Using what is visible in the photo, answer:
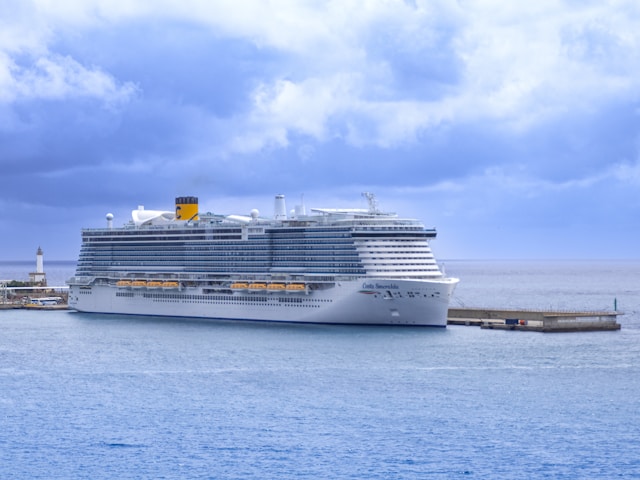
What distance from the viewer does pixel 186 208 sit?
86.7 m

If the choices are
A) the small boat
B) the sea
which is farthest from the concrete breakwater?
the small boat

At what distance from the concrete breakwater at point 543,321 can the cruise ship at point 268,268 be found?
225 inches

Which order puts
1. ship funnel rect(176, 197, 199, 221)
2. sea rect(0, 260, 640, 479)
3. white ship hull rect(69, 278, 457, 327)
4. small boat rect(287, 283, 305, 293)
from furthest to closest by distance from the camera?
ship funnel rect(176, 197, 199, 221) → small boat rect(287, 283, 305, 293) → white ship hull rect(69, 278, 457, 327) → sea rect(0, 260, 640, 479)

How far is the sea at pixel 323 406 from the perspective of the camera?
3403cm

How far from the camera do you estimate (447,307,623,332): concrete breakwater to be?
6938 centimetres

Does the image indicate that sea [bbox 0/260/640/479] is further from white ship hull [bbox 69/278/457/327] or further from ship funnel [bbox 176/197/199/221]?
ship funnel [bbox 176/197/199/221]

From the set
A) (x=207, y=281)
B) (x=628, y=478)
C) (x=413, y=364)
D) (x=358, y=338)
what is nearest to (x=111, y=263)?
(x=207, y=281)

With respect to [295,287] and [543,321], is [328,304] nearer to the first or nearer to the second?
[295,287]

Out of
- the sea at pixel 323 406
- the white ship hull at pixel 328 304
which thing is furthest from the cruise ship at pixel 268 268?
the sea at pixel 323 406

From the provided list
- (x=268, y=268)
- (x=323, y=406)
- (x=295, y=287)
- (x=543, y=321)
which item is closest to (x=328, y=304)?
(x=295, y=287)

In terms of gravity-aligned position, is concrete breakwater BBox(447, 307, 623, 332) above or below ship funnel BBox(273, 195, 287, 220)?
below

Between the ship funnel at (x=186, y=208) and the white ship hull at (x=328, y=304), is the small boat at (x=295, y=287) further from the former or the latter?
the ship funnel at (x=186, y=208)

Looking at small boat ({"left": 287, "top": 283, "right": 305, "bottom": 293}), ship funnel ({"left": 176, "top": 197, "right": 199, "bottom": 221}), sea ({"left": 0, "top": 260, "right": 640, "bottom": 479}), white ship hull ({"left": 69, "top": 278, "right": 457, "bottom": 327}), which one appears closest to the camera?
sea ({"left": 0, "top": 260, "right": 640, "bottom": 479})

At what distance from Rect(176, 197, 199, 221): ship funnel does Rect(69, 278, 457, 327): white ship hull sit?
7423 mm
